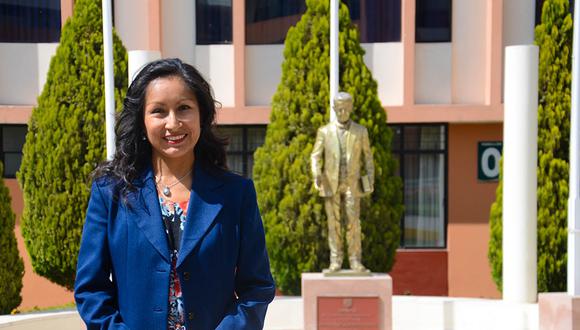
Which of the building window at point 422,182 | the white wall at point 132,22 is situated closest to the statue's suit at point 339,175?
the building window at point 422,182

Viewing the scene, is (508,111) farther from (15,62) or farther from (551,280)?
(15,62)

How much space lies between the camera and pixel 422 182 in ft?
36.0

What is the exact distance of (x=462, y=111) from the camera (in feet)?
33.1

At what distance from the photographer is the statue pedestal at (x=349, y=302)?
23.8ft

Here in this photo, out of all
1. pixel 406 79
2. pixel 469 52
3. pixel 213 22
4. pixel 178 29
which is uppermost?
pixel 213 22

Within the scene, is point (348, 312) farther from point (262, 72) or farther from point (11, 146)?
point (11, 146)

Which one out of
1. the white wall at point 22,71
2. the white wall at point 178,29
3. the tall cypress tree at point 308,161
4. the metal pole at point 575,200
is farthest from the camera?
the white wall at point 22,71

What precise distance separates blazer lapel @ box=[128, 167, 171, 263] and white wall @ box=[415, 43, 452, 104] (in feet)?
28.3

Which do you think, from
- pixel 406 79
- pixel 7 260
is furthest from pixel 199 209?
pixel 406 79

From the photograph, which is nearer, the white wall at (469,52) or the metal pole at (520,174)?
the metal pole at (520,174)

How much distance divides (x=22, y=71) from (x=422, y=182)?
6.31 m

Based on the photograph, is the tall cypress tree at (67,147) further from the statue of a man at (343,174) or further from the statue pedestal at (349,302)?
the statue pedestal at (349,302)

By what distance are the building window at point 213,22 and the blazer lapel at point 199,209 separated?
8.83 meters

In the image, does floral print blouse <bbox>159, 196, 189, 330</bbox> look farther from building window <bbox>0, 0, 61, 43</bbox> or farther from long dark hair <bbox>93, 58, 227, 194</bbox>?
building window <bbox>0, 0, 61, 43</bbox>
